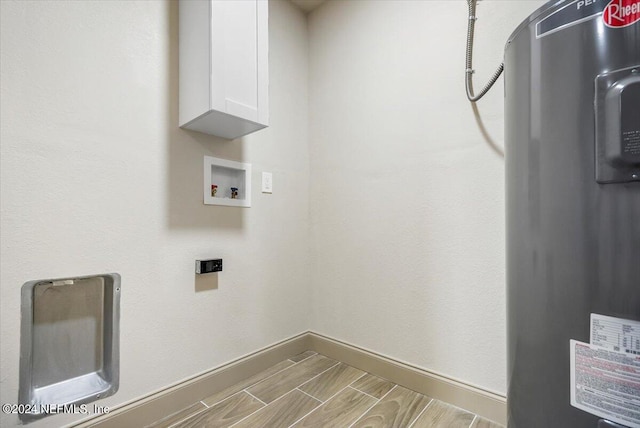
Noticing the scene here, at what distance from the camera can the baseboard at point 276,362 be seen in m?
1.18

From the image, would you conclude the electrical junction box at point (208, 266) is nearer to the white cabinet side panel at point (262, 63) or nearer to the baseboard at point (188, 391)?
the baseboard at point (188, 391)

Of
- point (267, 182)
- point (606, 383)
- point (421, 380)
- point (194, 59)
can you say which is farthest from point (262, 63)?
point (421, 380)

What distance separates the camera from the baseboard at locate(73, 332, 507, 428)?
1179 millimetres

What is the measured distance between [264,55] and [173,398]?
5.26 ft

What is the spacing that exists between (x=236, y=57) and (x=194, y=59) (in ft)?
0.59

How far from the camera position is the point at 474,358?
1.27 metres

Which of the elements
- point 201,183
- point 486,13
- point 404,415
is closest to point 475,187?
point 486,13

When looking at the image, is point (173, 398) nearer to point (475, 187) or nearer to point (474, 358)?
point (474, 358)

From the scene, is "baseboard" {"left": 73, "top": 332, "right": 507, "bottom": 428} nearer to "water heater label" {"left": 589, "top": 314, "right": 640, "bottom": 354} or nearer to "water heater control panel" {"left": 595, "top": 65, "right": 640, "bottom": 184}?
"water heater label" {"left": 589, "top": 314, "right": 640, "bottom": 354}

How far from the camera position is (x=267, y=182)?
67.5 inches

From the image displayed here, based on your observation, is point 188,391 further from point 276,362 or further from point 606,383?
point 606,383

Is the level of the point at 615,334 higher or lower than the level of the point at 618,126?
lower

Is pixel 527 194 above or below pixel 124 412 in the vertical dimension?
above

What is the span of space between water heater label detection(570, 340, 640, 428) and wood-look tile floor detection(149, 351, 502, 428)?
0.78 m
